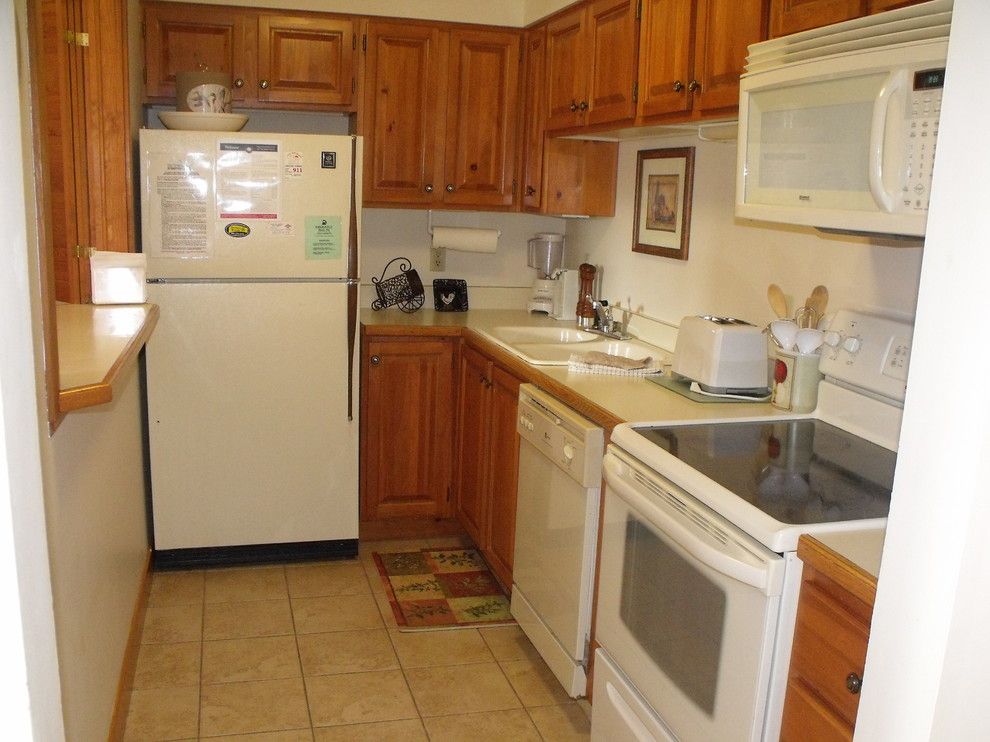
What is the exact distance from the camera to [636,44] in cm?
283

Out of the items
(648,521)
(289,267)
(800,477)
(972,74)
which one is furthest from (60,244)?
(972,74)

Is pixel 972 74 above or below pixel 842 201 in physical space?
above

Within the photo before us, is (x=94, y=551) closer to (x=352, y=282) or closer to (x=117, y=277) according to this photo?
(x=117, y=277)

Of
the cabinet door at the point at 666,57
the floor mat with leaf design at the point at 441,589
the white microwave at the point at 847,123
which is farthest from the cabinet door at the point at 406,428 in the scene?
the white microwave at the point at 847,123

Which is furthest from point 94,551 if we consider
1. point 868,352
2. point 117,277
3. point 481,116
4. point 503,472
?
point 481,116

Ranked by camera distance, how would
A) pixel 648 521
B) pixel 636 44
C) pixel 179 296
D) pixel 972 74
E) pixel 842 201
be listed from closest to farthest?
pixel 972 74, pixel 842 201, pixel 648 521, pixel 636 44, pixel 179 296

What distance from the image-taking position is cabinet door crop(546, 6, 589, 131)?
130 inches

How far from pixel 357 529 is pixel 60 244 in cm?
150

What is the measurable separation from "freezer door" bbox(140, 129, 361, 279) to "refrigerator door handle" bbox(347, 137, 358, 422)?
0.04ft

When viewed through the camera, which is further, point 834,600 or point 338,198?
point 338,198

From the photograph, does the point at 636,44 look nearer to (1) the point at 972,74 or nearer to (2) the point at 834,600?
Result: (2) the point at 834,600

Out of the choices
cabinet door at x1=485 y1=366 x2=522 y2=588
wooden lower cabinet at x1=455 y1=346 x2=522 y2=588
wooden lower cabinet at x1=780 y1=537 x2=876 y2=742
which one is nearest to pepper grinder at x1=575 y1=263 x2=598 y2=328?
A: wooden lower cabinet at x1=455 y1=346 x2=522 y2=588

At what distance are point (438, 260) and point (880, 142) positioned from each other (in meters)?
2.77

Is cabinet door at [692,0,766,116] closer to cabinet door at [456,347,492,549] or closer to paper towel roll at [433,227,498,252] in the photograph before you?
cabinet door at [456,347,492,549]
